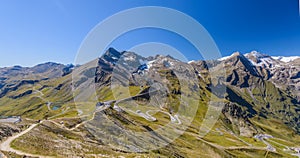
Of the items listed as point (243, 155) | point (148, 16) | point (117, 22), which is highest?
point (148, 16)

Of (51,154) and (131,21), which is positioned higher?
(131,21)

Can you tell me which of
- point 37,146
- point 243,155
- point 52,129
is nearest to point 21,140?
point 37,146

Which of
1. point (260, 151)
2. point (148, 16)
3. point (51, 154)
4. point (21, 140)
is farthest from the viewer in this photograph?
point (260, 151)

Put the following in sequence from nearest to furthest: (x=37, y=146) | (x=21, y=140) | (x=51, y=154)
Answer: (x=51, y=154) → (x=37, y=146) → (x=21, y=140)

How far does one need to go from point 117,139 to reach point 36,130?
24.8 m

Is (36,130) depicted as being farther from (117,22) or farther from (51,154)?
(117,22)

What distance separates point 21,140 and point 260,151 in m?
198

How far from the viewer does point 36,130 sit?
64.7 m

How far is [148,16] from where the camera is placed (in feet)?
115

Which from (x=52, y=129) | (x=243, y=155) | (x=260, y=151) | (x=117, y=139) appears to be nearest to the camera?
(x=52, y=129)

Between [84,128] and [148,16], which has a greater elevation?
[148,16]

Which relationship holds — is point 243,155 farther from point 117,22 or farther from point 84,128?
point 117,22

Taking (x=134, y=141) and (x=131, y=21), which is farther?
(x=134, y=141)

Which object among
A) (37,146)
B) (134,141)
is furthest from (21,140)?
Answer: (134,141)
